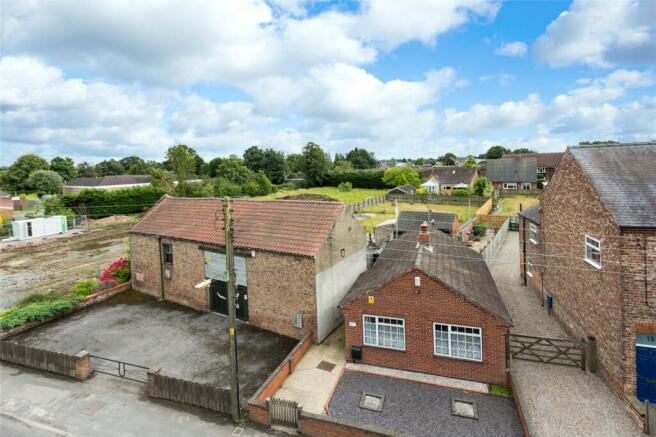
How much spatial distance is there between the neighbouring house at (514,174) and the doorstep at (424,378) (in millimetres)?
62214

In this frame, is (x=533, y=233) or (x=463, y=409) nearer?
(x=463, y=409)

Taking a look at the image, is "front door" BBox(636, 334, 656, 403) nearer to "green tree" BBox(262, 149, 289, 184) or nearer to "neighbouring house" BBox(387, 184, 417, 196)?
"neighbouring house" BBox(387, 184, 417, 196)

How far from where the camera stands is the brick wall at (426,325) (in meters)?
13.1

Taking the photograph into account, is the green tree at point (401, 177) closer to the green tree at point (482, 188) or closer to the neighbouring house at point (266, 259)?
the green tree at point (482, 188)

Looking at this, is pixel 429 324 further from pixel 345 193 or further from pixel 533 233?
pixel 345 193

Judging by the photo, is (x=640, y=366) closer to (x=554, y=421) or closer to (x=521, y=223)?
(x=554, y=421)

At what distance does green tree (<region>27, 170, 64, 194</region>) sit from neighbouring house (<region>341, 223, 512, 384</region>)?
315 ft

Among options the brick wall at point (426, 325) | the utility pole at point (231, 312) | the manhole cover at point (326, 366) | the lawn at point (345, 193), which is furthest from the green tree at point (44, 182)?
the brick wall at point (426, 325)

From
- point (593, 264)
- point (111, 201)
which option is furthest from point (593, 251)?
point (111, 201)

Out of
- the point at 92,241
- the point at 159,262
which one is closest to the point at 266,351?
the point at 159,262

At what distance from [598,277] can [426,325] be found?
20.9ft

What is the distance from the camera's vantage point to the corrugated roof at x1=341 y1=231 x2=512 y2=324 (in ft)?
45.4

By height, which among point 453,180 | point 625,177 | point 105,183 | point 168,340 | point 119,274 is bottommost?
point 168,340

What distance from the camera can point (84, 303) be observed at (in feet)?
69.1
